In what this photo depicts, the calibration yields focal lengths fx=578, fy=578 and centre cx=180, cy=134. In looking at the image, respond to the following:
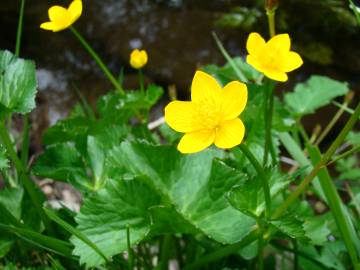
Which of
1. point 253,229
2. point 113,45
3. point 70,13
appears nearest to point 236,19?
point 113,45

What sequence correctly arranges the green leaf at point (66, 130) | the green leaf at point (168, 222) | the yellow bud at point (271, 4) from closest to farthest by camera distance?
the yellow bud at point (271, 4), the green leaf at point (168, 222), the green leaf at point (66, 130)

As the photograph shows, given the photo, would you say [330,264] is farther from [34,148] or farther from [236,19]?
[236,19]

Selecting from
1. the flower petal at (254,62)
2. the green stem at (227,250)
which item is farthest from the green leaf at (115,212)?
the flower petal at (254,62)

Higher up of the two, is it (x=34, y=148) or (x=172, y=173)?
(x=172, y=173)

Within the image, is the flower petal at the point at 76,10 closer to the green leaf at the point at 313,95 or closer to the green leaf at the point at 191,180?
the green leaf at the point at 191,180

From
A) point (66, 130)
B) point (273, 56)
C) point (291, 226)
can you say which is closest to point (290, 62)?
point (273, 56)
